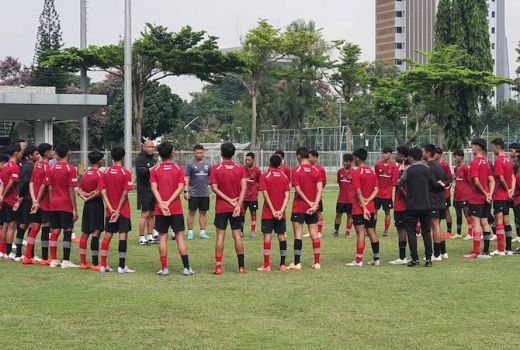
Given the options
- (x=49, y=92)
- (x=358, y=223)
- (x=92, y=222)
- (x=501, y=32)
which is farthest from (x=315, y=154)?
(x=501, y=32)

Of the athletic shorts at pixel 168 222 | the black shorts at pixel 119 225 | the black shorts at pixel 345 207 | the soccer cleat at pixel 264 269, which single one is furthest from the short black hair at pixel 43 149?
the black shorts at pixel 345 207

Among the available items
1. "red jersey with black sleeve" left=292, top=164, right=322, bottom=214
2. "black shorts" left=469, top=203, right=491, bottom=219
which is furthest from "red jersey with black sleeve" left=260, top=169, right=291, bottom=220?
"black shorts" left=469, top=203, right=491, bottom=219

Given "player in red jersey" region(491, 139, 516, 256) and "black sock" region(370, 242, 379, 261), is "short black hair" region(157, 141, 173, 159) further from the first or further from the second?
"player in red jersey" region(491, 139, 516, 256)

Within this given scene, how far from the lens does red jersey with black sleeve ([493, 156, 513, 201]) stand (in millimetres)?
14266

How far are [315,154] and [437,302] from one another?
6.52 m

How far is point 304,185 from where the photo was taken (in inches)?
507

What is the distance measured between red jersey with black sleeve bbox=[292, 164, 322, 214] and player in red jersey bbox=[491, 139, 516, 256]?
3542 millimetres

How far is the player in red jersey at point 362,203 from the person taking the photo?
42.5ft

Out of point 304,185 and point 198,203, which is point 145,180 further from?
point 304,185

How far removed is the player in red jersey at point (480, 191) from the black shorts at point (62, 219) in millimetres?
6870

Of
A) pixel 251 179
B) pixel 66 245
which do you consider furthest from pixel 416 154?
pixel 66 245

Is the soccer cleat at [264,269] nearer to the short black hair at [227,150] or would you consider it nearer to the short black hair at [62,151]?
the short black hair at [227,150]

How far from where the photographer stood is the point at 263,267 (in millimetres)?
12750

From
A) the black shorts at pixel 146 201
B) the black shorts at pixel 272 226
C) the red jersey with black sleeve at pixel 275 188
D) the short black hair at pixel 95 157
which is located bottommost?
the black shorts at pixel 272 226
